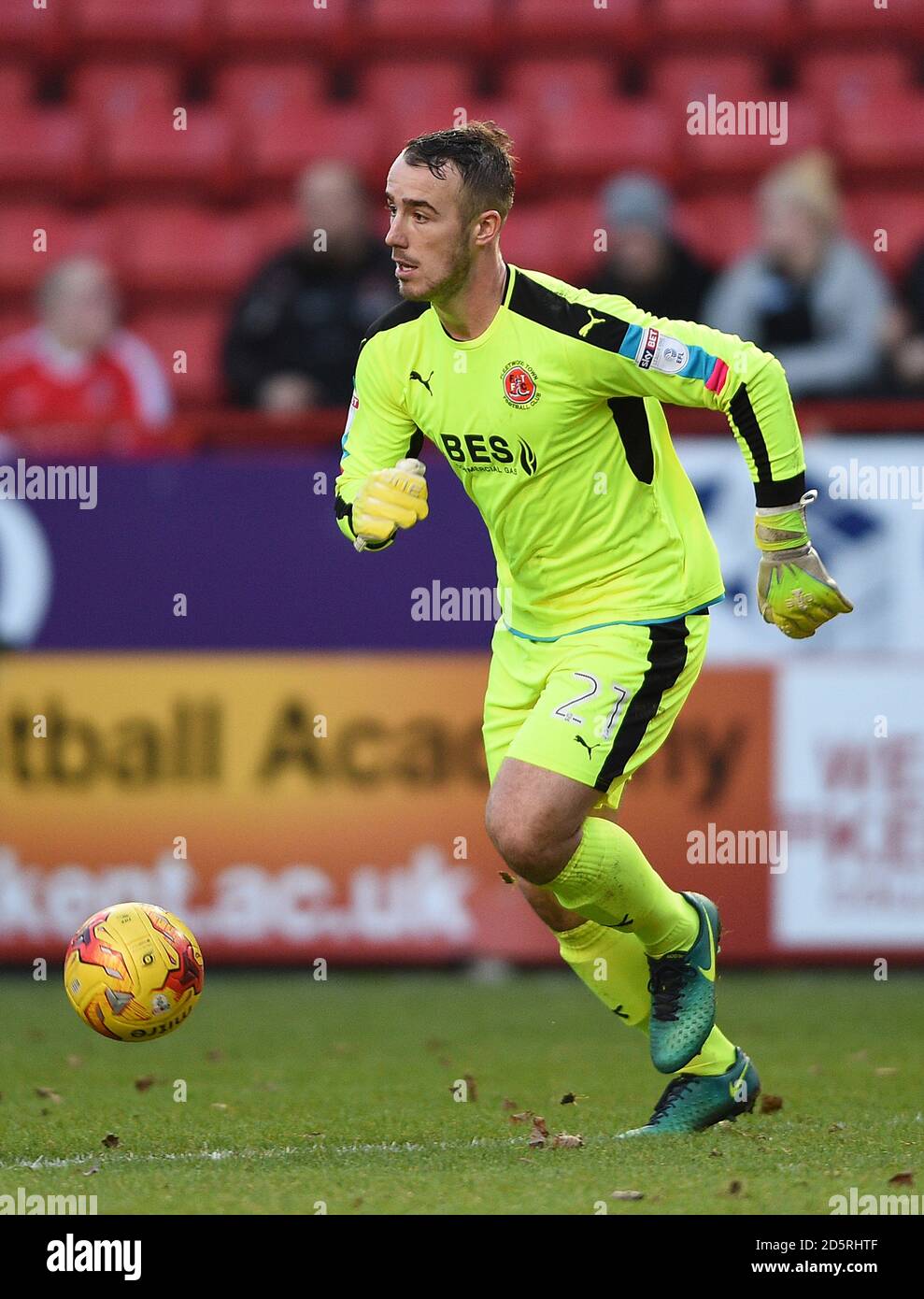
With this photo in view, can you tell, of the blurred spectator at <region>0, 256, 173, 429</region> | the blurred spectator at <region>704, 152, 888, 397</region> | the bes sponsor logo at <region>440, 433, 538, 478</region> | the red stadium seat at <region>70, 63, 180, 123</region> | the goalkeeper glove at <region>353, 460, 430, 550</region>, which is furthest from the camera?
the red stadium seat at <region>70, 63, 180, 123</region>

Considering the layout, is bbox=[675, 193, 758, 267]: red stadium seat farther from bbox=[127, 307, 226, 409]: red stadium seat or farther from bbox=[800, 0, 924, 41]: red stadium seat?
bbox=[127, 307, 226, 409]: red stadium seat

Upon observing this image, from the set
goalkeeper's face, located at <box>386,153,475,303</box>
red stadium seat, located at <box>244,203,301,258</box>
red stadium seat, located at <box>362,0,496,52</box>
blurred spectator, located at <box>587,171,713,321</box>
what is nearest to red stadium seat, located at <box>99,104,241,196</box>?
red stadium seat, located at <box>244,203,301,258</box>

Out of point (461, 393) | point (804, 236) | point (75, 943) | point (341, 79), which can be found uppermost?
point (341, 79)

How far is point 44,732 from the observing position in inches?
331

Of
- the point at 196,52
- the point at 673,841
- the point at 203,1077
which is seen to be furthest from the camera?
the point at 196,52

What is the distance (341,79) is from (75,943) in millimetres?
7927

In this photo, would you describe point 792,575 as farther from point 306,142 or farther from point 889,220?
point 306,142

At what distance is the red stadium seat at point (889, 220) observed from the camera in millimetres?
11008

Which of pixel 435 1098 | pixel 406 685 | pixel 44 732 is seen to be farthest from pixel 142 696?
pixel 435 1098

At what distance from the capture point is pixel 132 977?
17.2 ft

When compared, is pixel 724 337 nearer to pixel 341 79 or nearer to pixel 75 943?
pixel 75 943

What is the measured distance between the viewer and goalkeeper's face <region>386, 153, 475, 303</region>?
5.07 meters

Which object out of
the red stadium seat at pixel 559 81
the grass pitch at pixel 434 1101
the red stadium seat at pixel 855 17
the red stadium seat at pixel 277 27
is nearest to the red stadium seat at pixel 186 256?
the red stadium seat at pixel 277 27

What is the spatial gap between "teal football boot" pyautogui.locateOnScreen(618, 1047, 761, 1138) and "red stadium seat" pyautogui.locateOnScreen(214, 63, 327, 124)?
785cm
